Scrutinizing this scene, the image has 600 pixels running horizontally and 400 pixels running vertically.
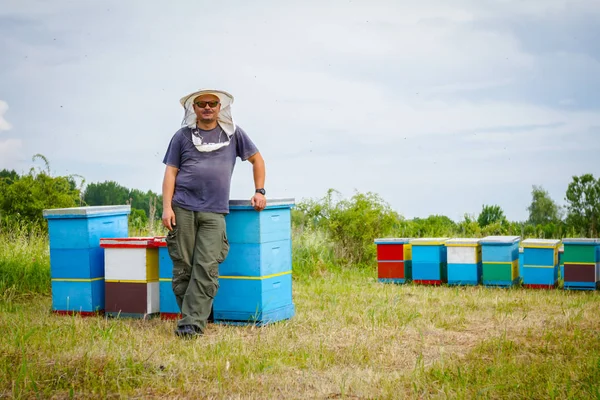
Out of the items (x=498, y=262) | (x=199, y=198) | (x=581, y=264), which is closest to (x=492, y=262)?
(x=498, y=262)

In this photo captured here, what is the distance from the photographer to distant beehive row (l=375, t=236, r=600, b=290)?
700cm

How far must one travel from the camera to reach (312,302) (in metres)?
6.32

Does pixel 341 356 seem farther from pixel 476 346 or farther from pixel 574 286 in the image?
pixel 574 286

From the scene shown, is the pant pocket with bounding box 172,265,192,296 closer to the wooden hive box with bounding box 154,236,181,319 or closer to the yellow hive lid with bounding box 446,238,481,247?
the wooden hive box with bounding box 154,236,181,319

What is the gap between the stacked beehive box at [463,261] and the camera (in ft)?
24.2

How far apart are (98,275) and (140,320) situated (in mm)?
663

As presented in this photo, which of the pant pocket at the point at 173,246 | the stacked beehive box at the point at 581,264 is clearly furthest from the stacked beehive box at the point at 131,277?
the stacked beehive box at the point at 581,264

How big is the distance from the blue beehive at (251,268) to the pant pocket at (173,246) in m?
0.43

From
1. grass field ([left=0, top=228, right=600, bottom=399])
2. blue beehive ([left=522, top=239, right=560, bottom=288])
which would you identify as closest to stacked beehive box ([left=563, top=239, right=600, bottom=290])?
blue beehive ([left=522, top=239, right=560, bottom=288])

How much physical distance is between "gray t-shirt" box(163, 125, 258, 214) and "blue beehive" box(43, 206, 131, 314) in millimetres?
1158

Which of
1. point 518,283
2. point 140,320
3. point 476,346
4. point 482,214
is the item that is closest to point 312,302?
point 140,320

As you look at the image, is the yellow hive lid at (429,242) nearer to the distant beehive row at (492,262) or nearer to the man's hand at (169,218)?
the distant beehive row at (492,262)

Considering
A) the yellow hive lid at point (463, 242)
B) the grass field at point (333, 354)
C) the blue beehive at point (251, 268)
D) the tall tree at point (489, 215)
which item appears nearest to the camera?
the grass field at point (333, 354)

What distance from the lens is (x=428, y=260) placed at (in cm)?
763
